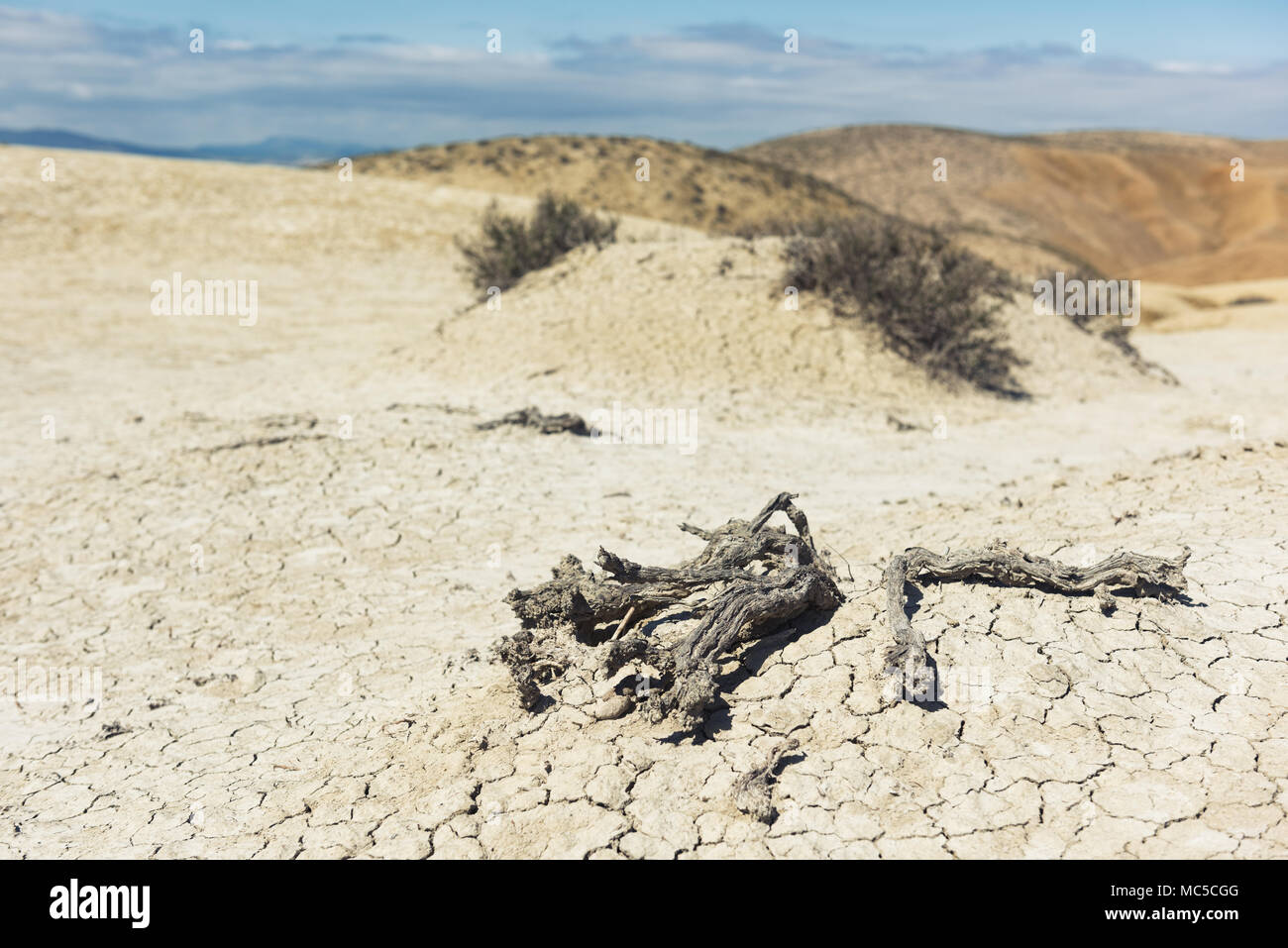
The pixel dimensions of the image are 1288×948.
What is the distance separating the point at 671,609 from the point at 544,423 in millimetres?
4386

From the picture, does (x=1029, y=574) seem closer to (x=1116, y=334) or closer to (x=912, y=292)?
(x=912, y=292)

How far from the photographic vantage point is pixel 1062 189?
2037 inches

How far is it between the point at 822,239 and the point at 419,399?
5.72 m

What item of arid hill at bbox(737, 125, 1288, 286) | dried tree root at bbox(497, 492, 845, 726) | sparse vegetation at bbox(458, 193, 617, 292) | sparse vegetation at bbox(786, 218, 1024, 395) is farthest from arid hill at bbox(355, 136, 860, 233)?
dried tree root at bbox(497, 492, 845, 726)

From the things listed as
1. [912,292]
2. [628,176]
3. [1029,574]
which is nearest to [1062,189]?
[628,176]

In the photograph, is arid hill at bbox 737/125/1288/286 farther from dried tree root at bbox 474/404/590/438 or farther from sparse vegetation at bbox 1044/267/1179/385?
dried tree root at bbox 474/404/590/438

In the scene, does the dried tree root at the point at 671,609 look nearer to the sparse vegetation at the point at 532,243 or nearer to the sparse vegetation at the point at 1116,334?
the sparse vegetation at the point at 532,243

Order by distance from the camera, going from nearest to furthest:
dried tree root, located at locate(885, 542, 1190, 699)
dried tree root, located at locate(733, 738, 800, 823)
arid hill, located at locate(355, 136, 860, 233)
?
dried tree root, located at locate(733, 738, 800, 823) → dried tree root, located at locate(885, 542, 1190, 699) → arid hill, located at locate(355, 136, 860, 233)

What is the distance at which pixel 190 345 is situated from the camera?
12539mm

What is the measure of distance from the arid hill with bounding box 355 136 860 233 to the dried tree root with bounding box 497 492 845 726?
26.3m

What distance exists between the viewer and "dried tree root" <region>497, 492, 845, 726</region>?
3.23m

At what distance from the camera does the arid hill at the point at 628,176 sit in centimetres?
3098
